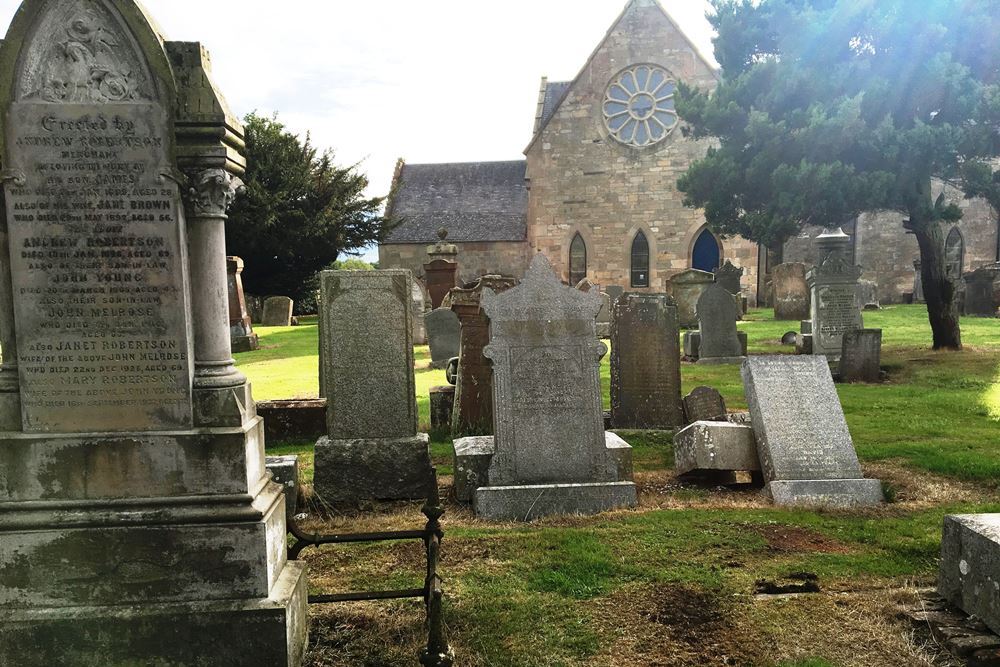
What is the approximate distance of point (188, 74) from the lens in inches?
123

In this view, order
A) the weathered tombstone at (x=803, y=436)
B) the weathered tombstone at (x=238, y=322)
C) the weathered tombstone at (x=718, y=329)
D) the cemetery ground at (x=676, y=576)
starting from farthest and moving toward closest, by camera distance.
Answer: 1. the weathered tombstone at (x=238, y=322)
2. the weathered tombstone at (x=718, y=329)
3. the weathered tombstone at (x=803, y=436)
4. the cemetery ground at (x=676, y=576)

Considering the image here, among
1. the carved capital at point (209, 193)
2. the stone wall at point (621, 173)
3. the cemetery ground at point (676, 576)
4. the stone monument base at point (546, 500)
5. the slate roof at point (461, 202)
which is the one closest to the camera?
the carved capital at point (209, 193)

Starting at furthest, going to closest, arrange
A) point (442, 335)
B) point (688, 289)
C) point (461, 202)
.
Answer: point (461, 202) < point (688, 289) < point (442, 335)

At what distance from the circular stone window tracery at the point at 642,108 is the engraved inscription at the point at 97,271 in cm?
2464

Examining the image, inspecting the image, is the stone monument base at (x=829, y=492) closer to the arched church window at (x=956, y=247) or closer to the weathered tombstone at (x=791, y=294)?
the weathered tombstone at (x=791, y=294)

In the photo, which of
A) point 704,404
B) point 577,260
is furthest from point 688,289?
point 704,404

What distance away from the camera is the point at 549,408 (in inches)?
226

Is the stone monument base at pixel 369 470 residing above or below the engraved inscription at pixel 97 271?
below

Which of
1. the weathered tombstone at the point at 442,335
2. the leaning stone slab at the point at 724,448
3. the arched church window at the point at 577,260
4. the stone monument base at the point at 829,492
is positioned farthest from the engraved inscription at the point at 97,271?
the arched church window at the point at 577,260

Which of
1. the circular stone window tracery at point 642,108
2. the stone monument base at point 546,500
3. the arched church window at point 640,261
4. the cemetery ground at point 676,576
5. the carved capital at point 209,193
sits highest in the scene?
the circular stone window tracery at point 642,108

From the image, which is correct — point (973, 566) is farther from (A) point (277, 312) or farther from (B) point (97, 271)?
(A) point (277, 312)

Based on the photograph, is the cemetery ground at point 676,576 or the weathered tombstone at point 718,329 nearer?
the cemetery ground at point 676,576

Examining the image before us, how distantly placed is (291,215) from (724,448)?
2557 centimetres

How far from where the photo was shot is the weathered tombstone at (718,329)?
45.3ft
